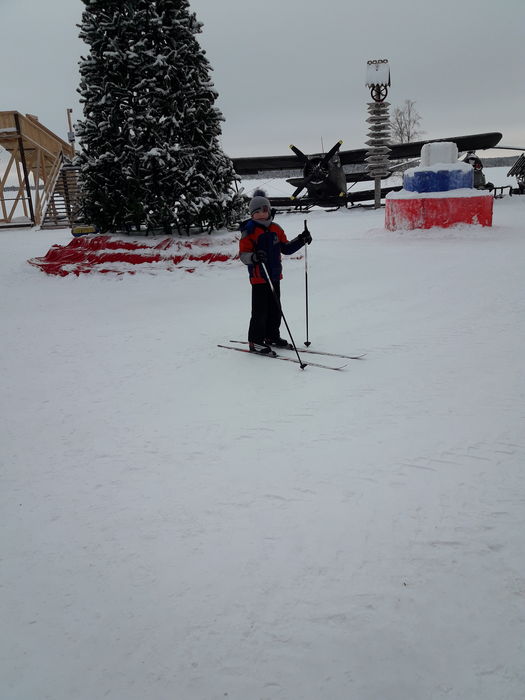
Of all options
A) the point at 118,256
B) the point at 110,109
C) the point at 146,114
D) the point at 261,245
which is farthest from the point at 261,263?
the point at 110,109

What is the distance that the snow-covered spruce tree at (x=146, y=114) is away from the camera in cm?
1012

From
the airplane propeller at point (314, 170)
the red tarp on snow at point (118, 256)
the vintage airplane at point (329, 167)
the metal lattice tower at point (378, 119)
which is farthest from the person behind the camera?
the vintage airplane at point (329, 167)

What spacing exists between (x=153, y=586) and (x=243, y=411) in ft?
5.94

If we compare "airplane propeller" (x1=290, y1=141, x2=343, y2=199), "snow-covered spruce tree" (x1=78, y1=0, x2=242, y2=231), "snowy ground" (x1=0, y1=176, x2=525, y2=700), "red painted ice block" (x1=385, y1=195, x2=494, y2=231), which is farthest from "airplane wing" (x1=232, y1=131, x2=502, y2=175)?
"snowy ground" (x1=0, y1=176, x2=525, y2=700)

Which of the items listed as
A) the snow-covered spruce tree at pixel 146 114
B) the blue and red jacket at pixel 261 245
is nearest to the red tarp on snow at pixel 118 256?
the snow-covered spruce tree at pixel 146 114

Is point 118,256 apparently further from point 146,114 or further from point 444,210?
point 444,210

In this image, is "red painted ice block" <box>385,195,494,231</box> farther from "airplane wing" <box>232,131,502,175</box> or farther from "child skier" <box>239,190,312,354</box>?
"airplane wing" <box>232,131,502,175</box>

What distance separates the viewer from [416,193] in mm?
13320

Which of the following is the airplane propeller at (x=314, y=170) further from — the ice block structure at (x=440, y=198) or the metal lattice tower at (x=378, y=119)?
the ice block structure at (x=440, y=198)

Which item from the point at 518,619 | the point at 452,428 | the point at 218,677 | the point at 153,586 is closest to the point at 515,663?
the point at 518,619

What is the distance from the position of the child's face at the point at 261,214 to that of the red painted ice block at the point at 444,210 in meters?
9.24

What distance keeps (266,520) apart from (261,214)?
12.3 ft

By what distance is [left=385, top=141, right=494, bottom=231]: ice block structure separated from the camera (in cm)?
1291

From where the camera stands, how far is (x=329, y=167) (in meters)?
24.2
